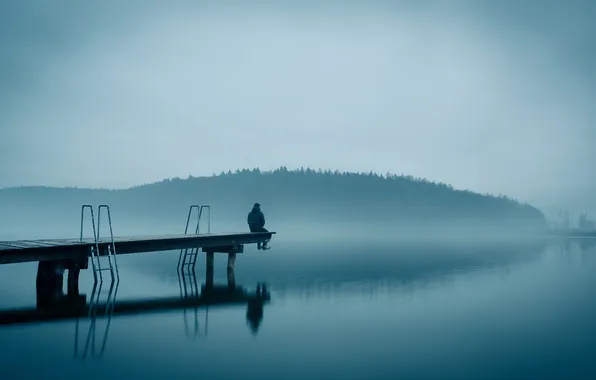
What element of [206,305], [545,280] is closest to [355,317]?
[206,305]

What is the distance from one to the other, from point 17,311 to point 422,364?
500 inches

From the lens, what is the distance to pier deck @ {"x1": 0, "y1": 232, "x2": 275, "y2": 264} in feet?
54.1

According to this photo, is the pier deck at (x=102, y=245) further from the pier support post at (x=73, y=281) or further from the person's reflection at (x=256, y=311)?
the person's reflection at (x=256, y=311)

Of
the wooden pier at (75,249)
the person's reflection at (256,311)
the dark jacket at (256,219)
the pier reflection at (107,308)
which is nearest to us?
the pier reflection at (107,308)

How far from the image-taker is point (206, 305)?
1847cm

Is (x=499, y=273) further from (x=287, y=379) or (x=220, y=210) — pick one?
(x=220, y=210)

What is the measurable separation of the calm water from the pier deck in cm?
190

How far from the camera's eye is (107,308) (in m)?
17.5

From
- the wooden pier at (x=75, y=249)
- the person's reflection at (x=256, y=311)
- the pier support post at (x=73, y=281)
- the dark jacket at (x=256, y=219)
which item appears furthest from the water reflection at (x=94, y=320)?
the dark jacket at (x=256, y=219)

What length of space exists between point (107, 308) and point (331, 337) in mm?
7835

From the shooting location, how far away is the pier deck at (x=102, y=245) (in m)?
16.5

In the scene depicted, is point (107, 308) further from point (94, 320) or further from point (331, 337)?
point (331, 337)

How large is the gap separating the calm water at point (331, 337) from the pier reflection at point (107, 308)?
119 millimetres

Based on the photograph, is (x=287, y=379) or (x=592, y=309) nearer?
(x=287, y=379)
